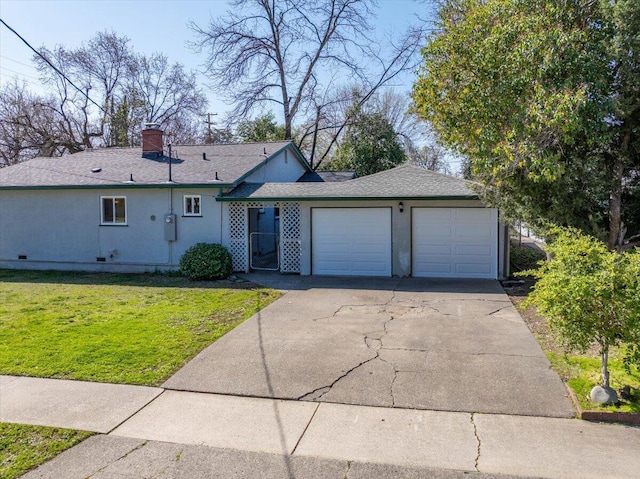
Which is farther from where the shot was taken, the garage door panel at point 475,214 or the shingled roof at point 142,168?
the shingled roof at point 142,168

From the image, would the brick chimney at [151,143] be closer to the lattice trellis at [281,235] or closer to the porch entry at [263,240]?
the porch entry at [263,240]

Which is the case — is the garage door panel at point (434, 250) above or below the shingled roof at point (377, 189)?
below

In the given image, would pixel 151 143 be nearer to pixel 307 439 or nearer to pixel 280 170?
pixel 280 170

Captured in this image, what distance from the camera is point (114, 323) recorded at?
8.13 m

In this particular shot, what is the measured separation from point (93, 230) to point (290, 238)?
21.2ft

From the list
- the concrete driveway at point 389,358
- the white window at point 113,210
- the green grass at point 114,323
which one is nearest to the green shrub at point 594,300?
the concrete driveway at point 389,358

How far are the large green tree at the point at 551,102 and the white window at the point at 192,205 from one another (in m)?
7.69

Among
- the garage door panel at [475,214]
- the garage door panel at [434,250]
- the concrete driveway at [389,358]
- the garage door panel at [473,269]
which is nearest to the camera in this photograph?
the concrete driveway at [389,358]

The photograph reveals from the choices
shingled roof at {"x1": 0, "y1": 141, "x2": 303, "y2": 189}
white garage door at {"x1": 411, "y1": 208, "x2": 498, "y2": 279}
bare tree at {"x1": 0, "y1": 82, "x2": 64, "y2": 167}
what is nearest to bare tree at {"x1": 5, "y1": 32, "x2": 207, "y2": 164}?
bare tree at {"x1": 0, "y1": 82, "x2": 64, "y2": 167}

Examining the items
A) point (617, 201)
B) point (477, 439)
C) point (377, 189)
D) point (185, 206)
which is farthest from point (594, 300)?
point (185, 206)

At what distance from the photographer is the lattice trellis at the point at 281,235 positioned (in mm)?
13695

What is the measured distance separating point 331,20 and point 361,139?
8.43m

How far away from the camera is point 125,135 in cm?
3002

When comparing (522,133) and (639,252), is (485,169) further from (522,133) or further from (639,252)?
(639,252)
